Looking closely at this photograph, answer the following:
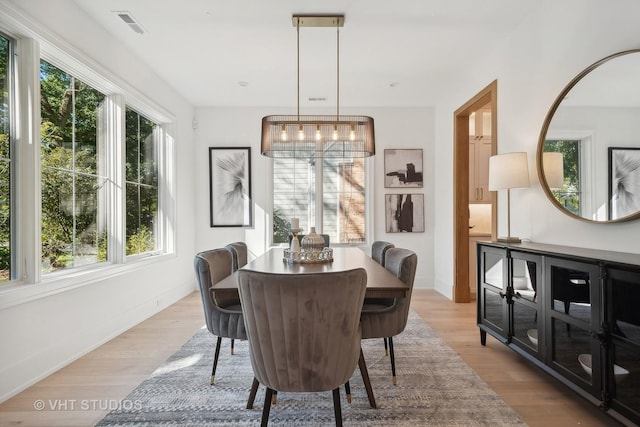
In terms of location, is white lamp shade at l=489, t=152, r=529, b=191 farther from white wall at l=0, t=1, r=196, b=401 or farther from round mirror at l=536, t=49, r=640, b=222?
white wall at l=0, t=1, r=196, b=401

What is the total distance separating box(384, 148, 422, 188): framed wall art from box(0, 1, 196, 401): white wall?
2.97 m

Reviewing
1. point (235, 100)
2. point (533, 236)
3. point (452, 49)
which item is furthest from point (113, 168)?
point (533, 236)

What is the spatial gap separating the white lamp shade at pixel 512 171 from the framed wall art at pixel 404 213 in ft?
7.94

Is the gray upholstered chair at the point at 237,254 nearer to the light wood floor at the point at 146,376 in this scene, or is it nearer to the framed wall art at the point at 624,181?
the light wood floor at the point at 146,376

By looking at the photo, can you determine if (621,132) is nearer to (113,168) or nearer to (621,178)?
(621,178)

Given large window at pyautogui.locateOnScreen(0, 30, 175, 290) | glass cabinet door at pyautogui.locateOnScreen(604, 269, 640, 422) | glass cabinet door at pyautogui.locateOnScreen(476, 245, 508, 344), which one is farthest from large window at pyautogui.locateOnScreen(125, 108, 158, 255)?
glass cabinet door at pyautogui.locateOnScreen(604, 269, 640, 422)

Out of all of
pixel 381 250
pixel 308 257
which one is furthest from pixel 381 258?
pixel 308 257

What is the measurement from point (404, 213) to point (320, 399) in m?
3.57

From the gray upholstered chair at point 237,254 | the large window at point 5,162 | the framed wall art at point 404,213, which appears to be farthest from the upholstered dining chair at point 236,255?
the framed wall art at point 404,213

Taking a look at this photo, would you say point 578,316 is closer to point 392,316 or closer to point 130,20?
point 392,316

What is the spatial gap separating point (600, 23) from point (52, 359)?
4.29 metres

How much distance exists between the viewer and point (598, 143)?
215 centimetres

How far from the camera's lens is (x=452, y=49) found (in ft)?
11.5

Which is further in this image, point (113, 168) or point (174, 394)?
point (113, 168)
